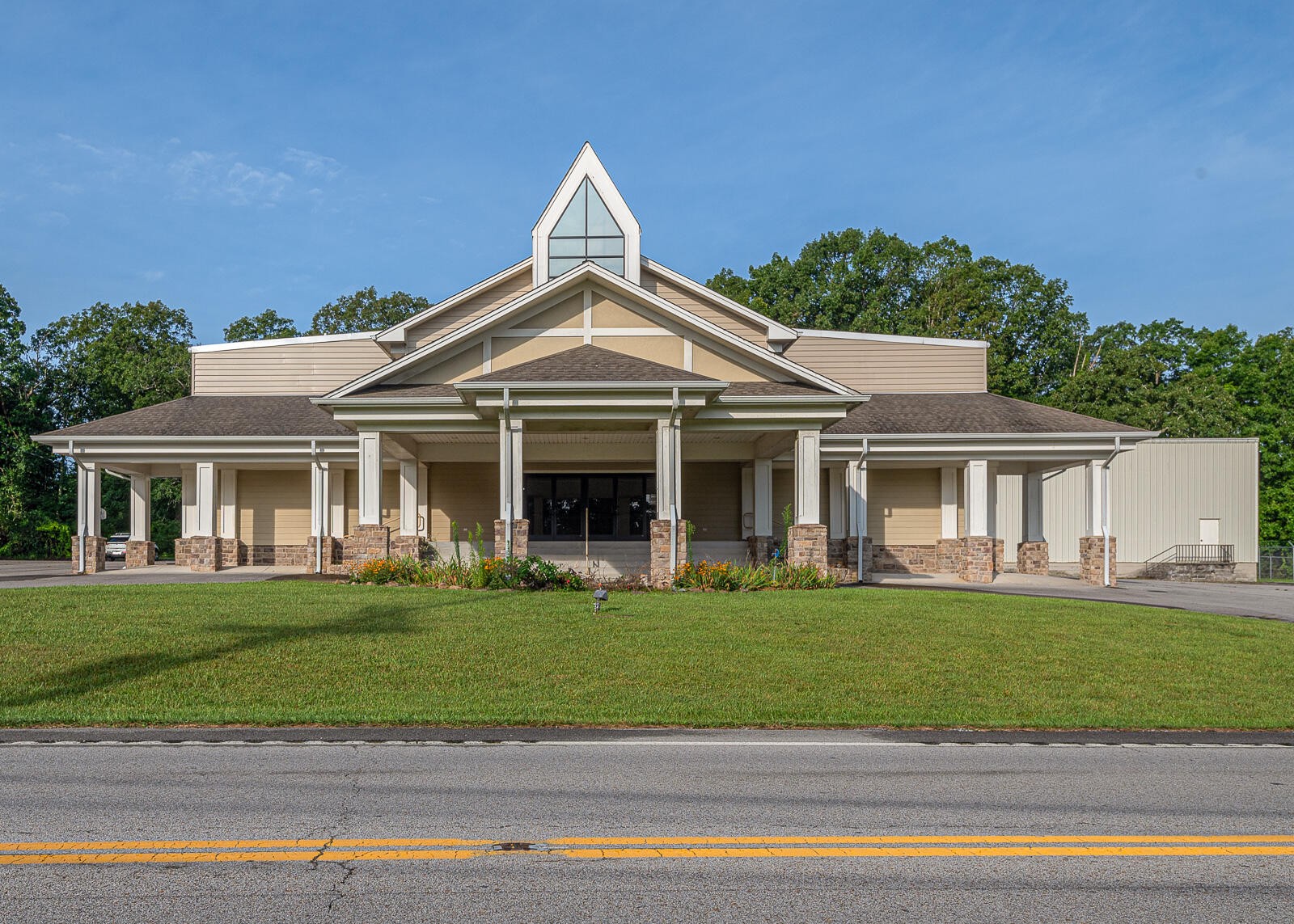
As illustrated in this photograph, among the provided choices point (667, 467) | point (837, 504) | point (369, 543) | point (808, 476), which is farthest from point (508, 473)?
point (837, 504)

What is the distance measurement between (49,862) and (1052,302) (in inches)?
2509

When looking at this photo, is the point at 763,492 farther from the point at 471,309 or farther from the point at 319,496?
the point at 319,496

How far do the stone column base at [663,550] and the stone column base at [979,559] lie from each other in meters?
8.34

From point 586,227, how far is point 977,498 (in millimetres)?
12691

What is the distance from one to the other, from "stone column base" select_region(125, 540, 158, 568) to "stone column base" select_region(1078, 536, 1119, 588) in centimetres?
2522

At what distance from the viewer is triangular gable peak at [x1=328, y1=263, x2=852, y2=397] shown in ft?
71.4

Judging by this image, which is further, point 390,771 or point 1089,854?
point 390,771

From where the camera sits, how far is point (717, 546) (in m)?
24.9

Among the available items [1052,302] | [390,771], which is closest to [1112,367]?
[1052,302]

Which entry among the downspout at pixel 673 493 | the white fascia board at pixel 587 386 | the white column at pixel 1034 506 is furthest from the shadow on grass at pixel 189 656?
the white column at pixel 1034 506

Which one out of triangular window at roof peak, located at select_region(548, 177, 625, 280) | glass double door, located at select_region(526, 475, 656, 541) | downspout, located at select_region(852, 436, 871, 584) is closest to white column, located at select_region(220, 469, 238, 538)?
glass double door, located at select_region(526, 475, 656, 541)

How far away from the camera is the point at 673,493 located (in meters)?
19.9

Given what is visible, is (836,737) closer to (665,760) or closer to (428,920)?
(665,760)

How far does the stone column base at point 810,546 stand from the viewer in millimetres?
20750
